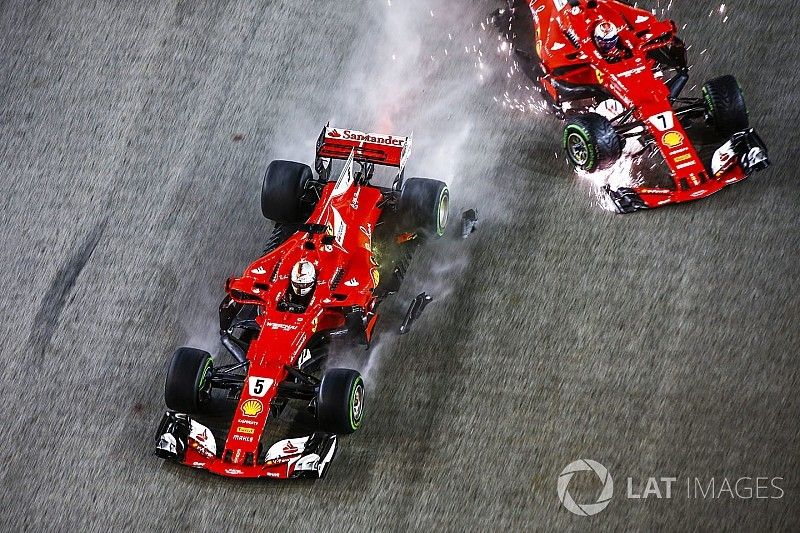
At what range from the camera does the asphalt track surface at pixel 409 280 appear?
27.6 feet

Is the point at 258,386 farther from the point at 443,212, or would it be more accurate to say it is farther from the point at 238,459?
the point at 443,212

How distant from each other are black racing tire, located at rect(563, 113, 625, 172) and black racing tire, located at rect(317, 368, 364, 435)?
9.55 feet

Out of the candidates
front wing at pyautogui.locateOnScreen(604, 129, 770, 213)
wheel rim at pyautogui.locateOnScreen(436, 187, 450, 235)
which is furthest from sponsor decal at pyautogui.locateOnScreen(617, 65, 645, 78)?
wheel rim at pyautogui.locateOnScreen(436, 187, 450, 235)

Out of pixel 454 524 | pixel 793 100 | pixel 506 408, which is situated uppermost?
pixel 793 100

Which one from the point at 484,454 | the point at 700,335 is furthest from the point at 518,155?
the point at 484,454

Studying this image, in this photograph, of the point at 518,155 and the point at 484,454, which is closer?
the point at 484,454

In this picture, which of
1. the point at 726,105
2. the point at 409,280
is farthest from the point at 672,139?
the point at 409,280

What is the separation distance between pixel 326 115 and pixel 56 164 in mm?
2473

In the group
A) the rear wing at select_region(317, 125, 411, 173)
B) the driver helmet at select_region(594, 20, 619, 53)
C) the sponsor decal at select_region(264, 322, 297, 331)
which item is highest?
the driver helmet at select_region(594, 20, 619, 53)

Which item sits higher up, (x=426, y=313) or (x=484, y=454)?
(x=426, y=313)

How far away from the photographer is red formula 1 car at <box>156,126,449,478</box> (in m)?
8.37

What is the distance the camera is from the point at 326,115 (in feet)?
37.4

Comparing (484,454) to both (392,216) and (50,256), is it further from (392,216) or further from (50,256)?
(50,256)

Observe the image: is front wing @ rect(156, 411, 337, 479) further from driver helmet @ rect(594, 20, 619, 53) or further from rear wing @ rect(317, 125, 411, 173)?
driver helmet @ rect(594, 20, 619, 53)
